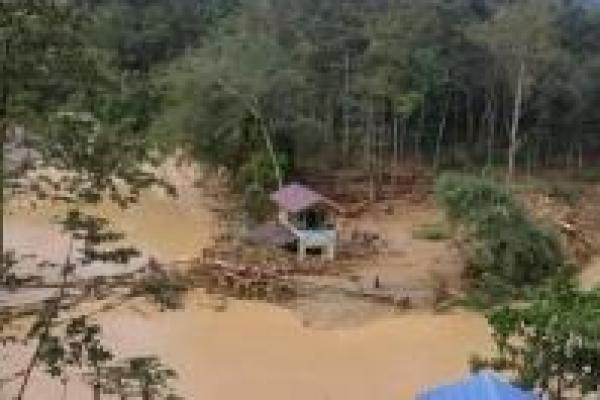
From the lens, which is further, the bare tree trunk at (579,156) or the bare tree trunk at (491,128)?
the bare tree trunk at (579,156)

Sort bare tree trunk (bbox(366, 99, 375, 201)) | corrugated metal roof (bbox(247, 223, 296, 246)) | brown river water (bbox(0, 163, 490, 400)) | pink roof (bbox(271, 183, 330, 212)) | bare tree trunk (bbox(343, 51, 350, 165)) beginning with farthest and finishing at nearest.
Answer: bare tree trunk (bbox(343, 51, 350, 165))
bare tree trunk (bbox(366, 99, 375, 201))
pink roof (bbox(271, 183, 330, 212))
corrugated metal roof (bbox(247, 223, 296, 246))
brown river water (bbox(0, 163, 490, 400))

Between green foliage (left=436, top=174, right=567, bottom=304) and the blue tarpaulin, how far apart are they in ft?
27.7

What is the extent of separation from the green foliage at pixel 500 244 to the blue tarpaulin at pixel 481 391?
8456 mm

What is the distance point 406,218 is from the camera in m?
27.2

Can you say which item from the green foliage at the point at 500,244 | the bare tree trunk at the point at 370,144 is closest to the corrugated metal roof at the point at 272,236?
the green foliage at the point at 500,244

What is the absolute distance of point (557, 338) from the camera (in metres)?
10.5

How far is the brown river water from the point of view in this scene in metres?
17.1

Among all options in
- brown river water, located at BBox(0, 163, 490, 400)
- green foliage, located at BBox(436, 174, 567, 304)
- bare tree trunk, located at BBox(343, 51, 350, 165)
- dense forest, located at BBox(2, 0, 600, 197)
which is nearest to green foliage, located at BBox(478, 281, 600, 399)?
brown river water, located at BBox(0, 163, 490, 400)

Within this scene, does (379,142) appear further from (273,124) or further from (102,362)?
(102,362)

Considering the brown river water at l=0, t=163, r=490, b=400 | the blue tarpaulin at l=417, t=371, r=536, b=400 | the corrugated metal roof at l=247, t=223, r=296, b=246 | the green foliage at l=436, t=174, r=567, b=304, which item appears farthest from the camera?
the corrugated metal roof at l=247, t=223, r=296, b=246

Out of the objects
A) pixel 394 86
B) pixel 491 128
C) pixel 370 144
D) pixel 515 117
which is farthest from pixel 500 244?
pixel 491 128

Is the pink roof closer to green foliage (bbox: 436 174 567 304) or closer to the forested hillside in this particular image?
green foliage (bbox: 436 174 567 304)

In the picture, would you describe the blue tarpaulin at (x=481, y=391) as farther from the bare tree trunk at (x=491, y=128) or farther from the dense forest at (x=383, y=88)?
the bare tree trunk at (x=491, y=128)

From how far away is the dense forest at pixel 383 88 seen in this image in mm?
27922
